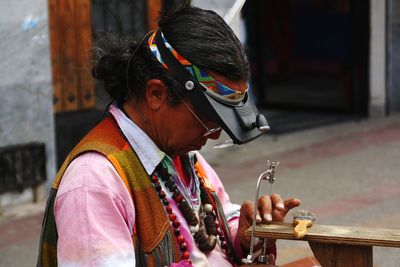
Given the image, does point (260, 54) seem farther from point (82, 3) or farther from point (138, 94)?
point (138, 94)

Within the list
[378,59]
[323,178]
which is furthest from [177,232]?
[378,59]

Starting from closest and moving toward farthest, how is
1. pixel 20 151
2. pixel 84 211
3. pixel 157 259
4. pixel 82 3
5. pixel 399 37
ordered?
pixel 84 211 → pixel 157 259 → pixel 20 151 → pixel 82 3 → pixel 399 37

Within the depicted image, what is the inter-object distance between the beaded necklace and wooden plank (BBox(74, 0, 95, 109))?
14.5ft

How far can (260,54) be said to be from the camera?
1113 centimetres

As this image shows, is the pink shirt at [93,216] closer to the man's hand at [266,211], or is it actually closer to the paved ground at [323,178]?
the man's hand at [266,211]

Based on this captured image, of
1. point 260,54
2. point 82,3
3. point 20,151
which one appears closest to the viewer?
point 20,151

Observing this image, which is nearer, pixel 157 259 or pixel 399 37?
pixel 157 259

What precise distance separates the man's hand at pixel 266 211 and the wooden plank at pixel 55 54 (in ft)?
14.6

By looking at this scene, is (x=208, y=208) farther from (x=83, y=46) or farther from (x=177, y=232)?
(x=83, y=46)

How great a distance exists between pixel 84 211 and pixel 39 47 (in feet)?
14.7

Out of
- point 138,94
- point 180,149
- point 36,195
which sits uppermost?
point 138,94

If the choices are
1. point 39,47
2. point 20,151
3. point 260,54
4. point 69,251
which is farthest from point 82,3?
point 69,251

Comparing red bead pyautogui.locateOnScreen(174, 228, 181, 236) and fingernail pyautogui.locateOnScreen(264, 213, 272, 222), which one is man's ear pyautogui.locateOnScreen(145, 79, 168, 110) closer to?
red bead pyautogui.locateOnScreen(174, 228, 181, 236)

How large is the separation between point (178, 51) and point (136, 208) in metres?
0.43
